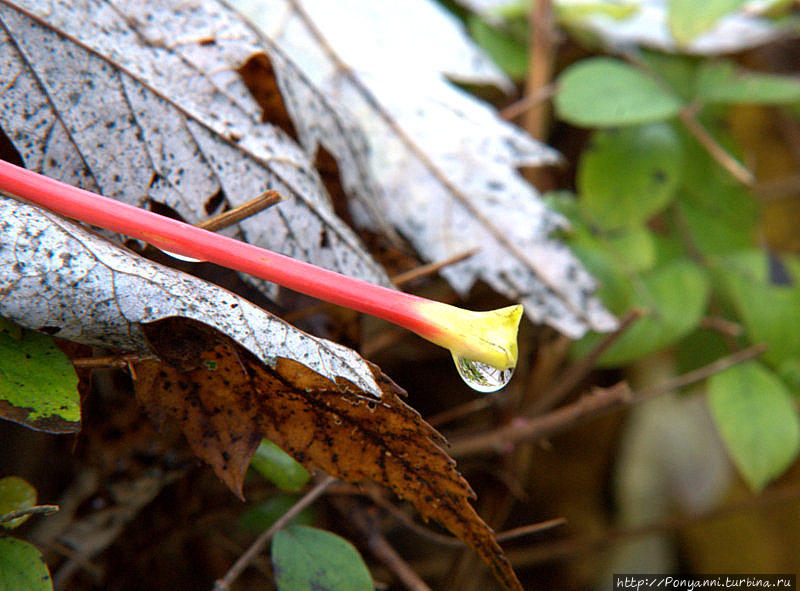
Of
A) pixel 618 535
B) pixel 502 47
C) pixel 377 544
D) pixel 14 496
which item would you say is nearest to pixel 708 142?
pixel 502 47

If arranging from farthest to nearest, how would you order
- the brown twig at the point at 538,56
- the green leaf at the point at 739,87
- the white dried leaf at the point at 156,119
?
the brown twig at the point at 538,56 → the green leaf at the point at 739,87 → the white dried leaf at the point at 156,119

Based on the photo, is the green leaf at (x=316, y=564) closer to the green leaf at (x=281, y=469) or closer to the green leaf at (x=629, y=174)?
the green leaf at (x=281, y=469)

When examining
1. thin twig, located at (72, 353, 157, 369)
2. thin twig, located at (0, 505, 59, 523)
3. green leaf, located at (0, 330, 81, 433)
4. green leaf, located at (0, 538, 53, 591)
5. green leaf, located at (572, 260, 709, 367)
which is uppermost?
green leaf, located at (0, 330, 81, 433)

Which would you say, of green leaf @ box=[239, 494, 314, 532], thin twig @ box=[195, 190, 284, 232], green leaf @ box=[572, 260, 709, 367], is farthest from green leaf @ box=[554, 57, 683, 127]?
green leaf @ box=[239, 494, 314, 532]

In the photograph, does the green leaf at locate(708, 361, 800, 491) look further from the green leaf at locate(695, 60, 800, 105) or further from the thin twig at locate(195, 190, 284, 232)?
the thin twig at locate(195, 190, 284, 232)

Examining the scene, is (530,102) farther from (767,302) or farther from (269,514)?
(269,514)

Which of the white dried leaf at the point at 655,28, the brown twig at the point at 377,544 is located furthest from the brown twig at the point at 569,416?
the white dried leaf at the point at 655,28

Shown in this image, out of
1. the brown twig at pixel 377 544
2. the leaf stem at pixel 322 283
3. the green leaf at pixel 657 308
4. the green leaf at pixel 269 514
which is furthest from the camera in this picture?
the green leaf at pixel 657 308
